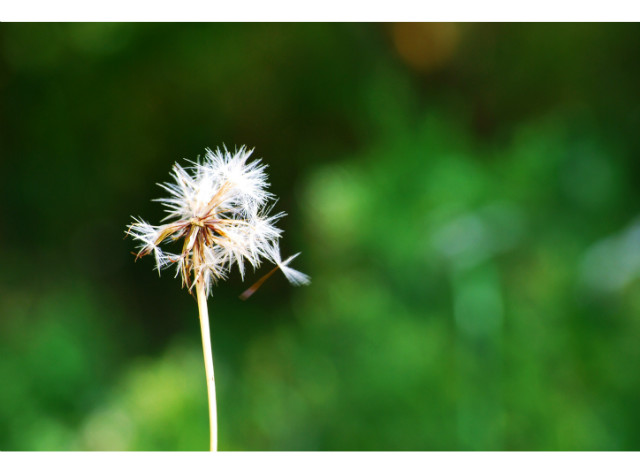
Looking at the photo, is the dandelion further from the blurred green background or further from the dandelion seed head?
the blurred green background

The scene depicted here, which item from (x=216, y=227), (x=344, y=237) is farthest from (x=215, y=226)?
(x=344, y=237)

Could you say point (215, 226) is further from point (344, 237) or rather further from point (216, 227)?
point (344, 237)

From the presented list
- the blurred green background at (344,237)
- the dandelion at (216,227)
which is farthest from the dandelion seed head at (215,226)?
the blurred green background at (344,237)

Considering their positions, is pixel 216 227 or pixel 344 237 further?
pixel 344 237

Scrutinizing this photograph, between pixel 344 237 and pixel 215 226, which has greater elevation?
pixel 344 237

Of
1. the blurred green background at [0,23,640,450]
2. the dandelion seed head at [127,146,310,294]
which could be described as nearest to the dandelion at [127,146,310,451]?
the dandelion seed head at [127,146,310,294]

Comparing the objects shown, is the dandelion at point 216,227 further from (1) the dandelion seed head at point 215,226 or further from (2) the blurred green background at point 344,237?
(2) the blurred green background at point 344,237
